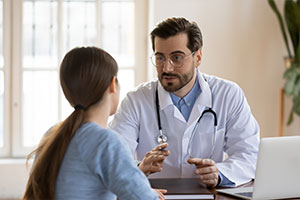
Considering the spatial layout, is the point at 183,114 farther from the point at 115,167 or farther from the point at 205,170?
the point at 115,167

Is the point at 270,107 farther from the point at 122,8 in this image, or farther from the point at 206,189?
the point at 206,189

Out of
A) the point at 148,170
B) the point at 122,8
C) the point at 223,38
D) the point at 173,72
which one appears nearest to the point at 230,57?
the point at 223,38

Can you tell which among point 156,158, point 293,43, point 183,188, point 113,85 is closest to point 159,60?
point 156,158

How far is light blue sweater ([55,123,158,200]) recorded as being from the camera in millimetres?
1414

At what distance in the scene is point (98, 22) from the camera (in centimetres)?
404

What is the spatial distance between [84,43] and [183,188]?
7.50 ft

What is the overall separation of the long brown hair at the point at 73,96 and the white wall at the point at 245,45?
2.52m

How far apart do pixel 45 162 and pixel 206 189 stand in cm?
77

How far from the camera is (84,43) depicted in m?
4.10

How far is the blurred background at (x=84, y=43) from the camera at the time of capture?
13.1ft

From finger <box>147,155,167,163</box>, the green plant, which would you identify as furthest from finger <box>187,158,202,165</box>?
the green plant

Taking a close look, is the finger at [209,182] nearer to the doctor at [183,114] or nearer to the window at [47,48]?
the doctor at [183,114]

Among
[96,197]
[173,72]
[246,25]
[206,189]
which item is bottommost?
[206,189]

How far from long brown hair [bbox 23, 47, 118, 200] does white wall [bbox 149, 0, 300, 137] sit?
8.26 ft
